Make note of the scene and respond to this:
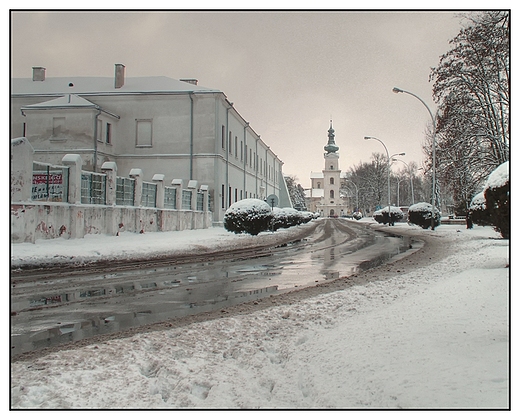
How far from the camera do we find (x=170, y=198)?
2486cm

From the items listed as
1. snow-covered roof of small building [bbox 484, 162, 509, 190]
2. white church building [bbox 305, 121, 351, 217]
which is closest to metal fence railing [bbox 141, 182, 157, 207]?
snow-covered roof of small building [bbox 484, 162, 509, 190]

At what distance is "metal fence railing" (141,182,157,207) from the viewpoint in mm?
21703

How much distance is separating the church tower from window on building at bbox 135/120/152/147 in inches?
4131

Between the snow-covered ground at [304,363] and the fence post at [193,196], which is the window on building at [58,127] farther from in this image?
the snow-covered ground at [304,363]

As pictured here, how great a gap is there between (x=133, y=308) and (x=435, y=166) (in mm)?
28101

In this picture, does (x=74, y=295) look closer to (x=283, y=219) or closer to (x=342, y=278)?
(x=342, y=278)

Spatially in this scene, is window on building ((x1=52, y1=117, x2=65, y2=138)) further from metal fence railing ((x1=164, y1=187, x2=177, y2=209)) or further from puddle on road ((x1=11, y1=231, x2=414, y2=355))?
puddle on road ((x1=11, y1=231, x2=414, y2=355))

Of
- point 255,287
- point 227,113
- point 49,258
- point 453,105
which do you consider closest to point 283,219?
point 227,113

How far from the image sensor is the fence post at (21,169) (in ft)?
43.9

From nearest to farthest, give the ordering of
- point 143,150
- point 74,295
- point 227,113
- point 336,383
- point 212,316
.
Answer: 1. point 336,383
2. point 212,316
3. point 74,295
4. point 143,150
5. point 227,113

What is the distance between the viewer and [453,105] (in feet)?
86.8

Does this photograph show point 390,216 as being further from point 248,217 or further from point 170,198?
point 170,198

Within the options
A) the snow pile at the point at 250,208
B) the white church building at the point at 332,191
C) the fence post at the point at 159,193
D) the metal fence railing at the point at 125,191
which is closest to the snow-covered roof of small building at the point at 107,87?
the fence post at the point at 159,193

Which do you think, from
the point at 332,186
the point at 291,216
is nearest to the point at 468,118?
the point at 291,216
